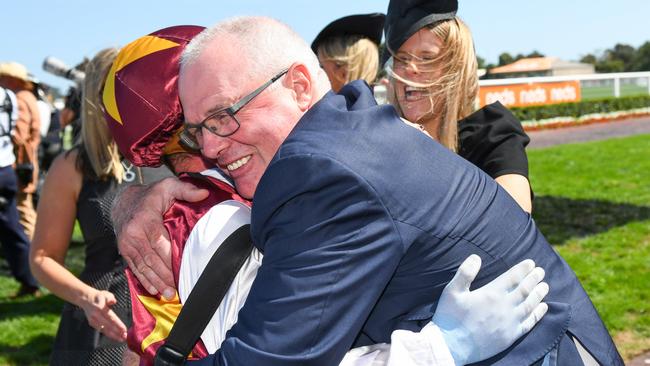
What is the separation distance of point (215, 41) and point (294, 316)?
0.70 meters

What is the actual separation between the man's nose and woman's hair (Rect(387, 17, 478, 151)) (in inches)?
49.1

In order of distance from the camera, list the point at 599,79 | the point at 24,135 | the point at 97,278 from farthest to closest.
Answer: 1. the point at 599,79
2. the point at 24,135
3. the point at 97,278

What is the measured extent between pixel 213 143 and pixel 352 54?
8.73 feet

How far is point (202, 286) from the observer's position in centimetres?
158

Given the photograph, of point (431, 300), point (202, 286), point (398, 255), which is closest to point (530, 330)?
point (431, 300)

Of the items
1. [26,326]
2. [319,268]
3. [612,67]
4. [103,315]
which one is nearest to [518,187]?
[319,268]

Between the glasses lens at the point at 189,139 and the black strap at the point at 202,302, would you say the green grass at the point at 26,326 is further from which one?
the black strap at the point at 202,302

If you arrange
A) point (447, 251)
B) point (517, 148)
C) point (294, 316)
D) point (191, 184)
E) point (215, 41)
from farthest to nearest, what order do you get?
1. point (517, 148)
2. point (191, 184)
3. point (215, 41)
4. point (447, 251)
5. point (294, 316)

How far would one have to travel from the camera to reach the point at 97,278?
3.26 meters

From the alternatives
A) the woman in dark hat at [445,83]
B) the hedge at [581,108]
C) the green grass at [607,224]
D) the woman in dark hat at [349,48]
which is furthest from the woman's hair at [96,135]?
the hedge at [581,108]

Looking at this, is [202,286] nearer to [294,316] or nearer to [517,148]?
[294,316]

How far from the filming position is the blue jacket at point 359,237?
141cm

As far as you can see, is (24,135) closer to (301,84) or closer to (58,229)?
(58,229)

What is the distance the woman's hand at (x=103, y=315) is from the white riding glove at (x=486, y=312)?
174 cm
